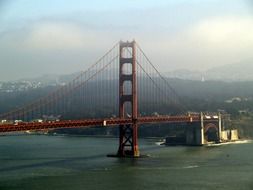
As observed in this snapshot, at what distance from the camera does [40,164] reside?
18.7 metres

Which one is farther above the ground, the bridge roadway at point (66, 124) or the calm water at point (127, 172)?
the bridge roadway at point (66, 124)

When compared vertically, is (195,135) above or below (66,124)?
below

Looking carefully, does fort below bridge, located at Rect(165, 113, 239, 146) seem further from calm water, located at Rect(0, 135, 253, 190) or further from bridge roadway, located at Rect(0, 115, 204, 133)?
calm water, located at Rect(0, 135, 253, 190)

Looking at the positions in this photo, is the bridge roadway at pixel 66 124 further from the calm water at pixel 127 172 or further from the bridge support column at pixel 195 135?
the bridge support column at pixel 195 135

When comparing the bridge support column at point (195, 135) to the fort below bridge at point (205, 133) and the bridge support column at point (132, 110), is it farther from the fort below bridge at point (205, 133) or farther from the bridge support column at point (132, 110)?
the bridge support column at point (132, 110)

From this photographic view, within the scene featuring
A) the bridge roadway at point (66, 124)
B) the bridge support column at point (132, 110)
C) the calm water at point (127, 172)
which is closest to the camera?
the calm water at point (127, 172)

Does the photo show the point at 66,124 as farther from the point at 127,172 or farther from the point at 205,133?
the point at 205,133

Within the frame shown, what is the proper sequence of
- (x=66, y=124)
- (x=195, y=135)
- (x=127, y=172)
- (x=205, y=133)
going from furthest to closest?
(x=205, y=133), (x=195, y=135), (x=66, y=124), (x=127, y=172)

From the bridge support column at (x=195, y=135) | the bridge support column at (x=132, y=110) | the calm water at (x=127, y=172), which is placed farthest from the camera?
the bridge support column at (x=195, y=135)

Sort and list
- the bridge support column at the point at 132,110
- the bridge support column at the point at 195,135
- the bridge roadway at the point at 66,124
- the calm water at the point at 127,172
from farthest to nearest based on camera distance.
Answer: the bridge support column at the point at 195,135 < the bridge support column at the point at 132,110 < the bridge roadway at the point at 66,124 < the calm water at the point at 127,172

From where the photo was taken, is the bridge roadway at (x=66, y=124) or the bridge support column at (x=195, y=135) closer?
the bridge roadway at (x=66, y=124)

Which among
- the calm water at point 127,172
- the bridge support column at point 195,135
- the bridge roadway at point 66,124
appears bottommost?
the calm water at point 127,172

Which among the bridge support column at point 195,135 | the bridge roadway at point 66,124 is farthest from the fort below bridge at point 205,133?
the bridge roadway at point 66,124

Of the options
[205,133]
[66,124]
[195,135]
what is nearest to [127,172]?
[66,124]
